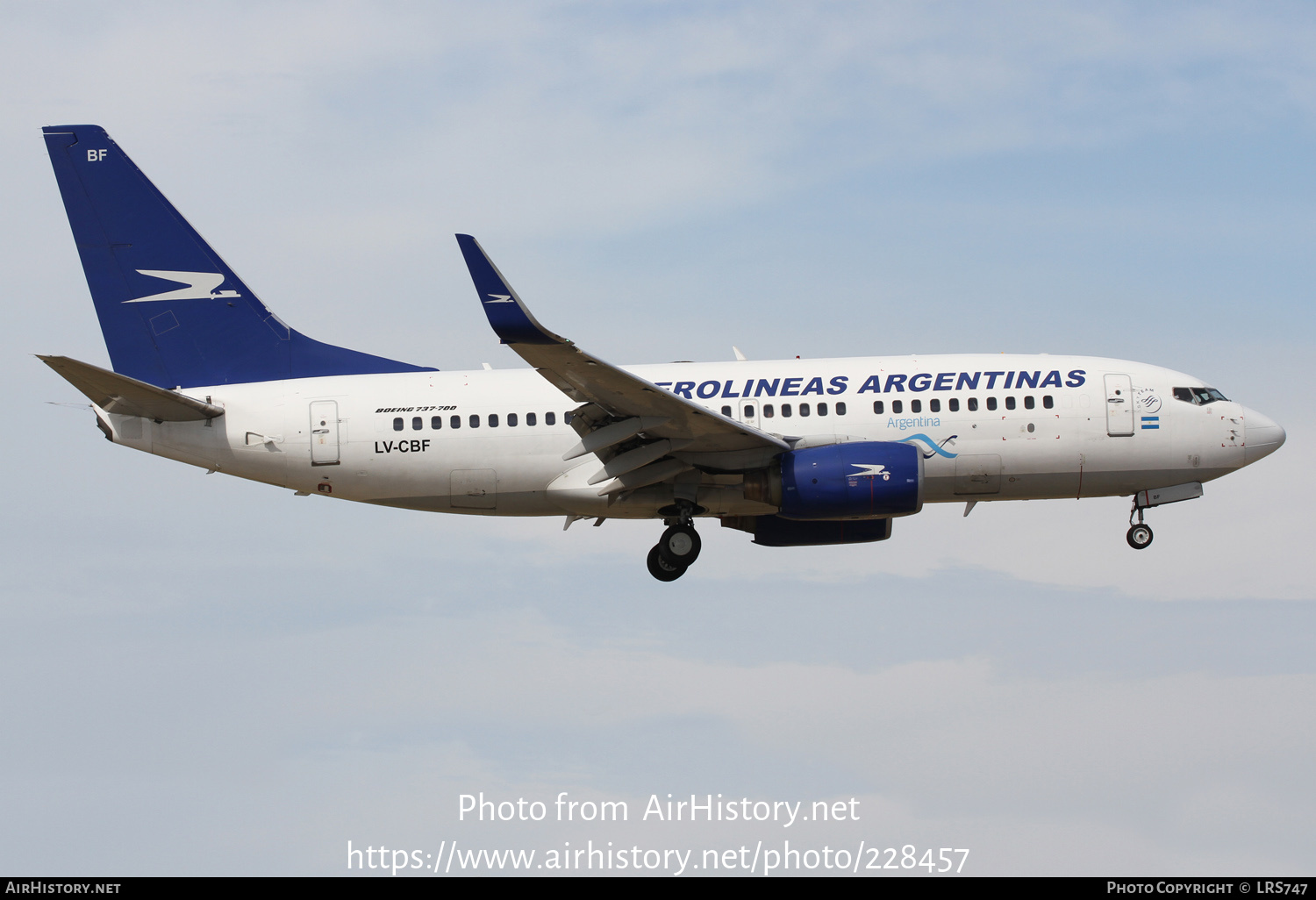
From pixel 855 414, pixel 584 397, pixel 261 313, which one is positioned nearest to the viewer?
pixel 584 397

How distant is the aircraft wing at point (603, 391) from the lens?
21.0 m

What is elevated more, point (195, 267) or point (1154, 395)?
point (195, 267)

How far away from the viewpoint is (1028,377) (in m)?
27.3

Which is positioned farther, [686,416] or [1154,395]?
[1154,395]

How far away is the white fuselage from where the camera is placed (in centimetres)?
2669

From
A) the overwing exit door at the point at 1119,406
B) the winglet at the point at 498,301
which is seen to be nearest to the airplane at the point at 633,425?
the overwing exit door at the point at 1119,406

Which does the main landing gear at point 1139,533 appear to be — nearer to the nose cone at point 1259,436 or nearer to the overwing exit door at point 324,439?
the nose cone at point 1259,436

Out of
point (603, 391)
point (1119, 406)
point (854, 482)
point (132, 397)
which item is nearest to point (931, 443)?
point (854, 482)

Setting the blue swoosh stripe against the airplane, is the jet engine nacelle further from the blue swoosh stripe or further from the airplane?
the blue swoosh stripe

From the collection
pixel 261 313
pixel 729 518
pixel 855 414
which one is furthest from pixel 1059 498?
pixel 261 313

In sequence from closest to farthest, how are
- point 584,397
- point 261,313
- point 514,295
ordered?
point 514,295, point 584,397, point 261,313

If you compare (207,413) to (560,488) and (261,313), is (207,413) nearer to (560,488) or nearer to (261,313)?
(261,313)

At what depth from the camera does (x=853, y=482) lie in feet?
82.2

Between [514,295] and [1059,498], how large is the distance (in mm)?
13369
